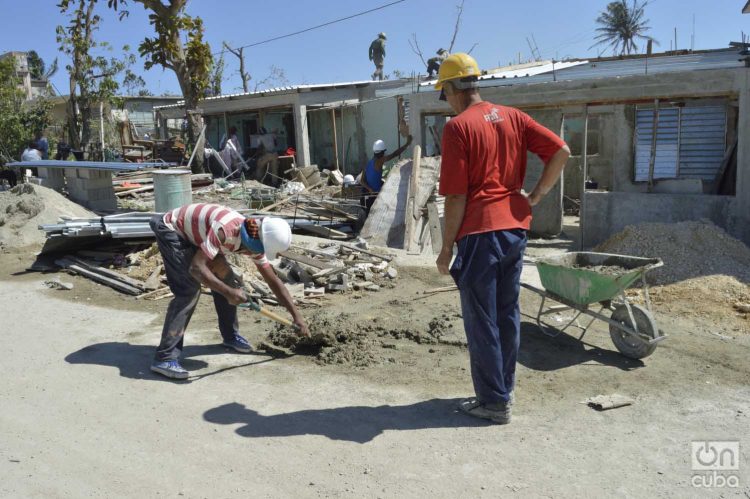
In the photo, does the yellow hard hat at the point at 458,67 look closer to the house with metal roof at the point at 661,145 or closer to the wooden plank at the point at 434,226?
the wooden plank at the point at 434,226

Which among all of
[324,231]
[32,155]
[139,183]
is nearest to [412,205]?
[324,231]

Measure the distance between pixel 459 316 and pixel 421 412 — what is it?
7.83 feet

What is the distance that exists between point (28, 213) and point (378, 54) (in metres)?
19.6

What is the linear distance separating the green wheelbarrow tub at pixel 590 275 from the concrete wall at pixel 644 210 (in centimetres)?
445

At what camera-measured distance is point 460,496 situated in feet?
11.7

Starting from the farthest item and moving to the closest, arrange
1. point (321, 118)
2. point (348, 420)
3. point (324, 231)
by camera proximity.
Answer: point (321, 118) < point (324, 231) < point (348, 420)

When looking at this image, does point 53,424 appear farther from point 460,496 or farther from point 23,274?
point 23,274

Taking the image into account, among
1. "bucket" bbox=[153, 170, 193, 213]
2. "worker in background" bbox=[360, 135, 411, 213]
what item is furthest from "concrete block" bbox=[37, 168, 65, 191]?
"worker in background" bbox=[360, 135, 411, 213]

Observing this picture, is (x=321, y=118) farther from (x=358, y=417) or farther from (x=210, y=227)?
(x=358, y=417)

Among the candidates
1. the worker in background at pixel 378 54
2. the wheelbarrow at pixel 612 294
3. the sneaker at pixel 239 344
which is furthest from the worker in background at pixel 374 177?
the worker in background at pixel 378 54

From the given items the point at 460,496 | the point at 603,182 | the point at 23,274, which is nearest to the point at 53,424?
the point at 460,496

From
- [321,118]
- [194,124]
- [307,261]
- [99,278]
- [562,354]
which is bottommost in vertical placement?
[562,354]

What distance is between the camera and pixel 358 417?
181 inches

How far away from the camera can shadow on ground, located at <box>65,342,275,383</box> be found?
5.50m
